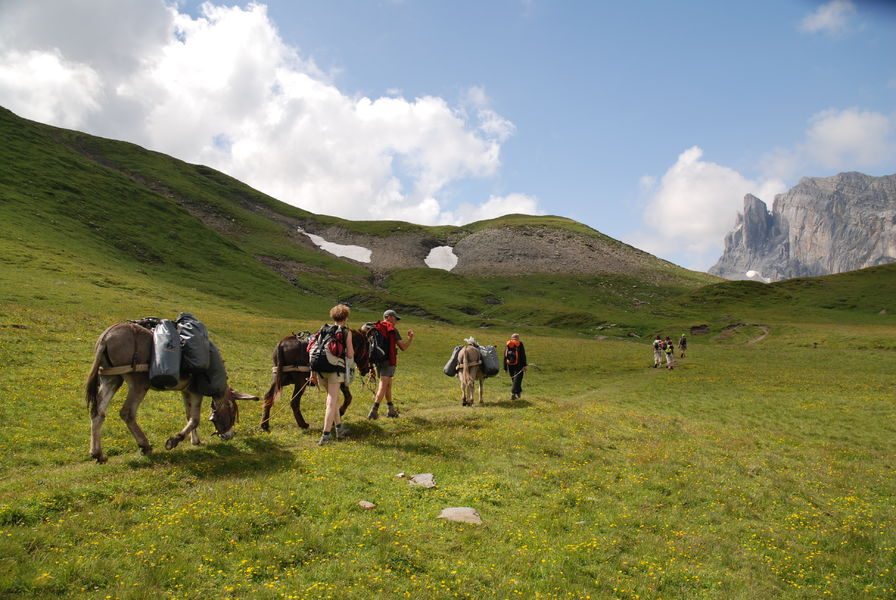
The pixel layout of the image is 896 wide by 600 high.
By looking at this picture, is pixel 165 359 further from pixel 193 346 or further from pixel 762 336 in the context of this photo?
pixel 762 336

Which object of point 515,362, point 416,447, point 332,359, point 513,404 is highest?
point 332,359

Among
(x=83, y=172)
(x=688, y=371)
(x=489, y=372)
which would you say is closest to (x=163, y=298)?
(x=489, y=372)

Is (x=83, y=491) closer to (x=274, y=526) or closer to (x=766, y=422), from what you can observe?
(x=274, y=526)

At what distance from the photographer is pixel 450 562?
334 inches

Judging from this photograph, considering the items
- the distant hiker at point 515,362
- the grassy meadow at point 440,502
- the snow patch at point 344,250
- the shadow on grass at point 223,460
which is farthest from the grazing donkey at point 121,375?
the snow patch at point 344,250

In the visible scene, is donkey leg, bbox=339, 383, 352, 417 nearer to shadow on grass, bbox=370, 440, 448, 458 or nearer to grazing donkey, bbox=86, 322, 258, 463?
shadow on grass, bbox=370, 440, 448, 458

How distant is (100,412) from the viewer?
1193 centimetres

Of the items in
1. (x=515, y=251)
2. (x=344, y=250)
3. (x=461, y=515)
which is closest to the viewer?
(x=461, y=515)

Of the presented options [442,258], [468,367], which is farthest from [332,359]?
[442,258]

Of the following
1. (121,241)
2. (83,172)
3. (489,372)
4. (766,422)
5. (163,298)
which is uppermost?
(83,172)

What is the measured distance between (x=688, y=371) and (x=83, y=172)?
13109 centimetres

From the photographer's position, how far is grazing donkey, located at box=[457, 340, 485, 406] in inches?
962

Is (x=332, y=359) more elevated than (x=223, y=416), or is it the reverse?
(x=332, y=359)

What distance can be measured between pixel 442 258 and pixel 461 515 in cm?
15407
